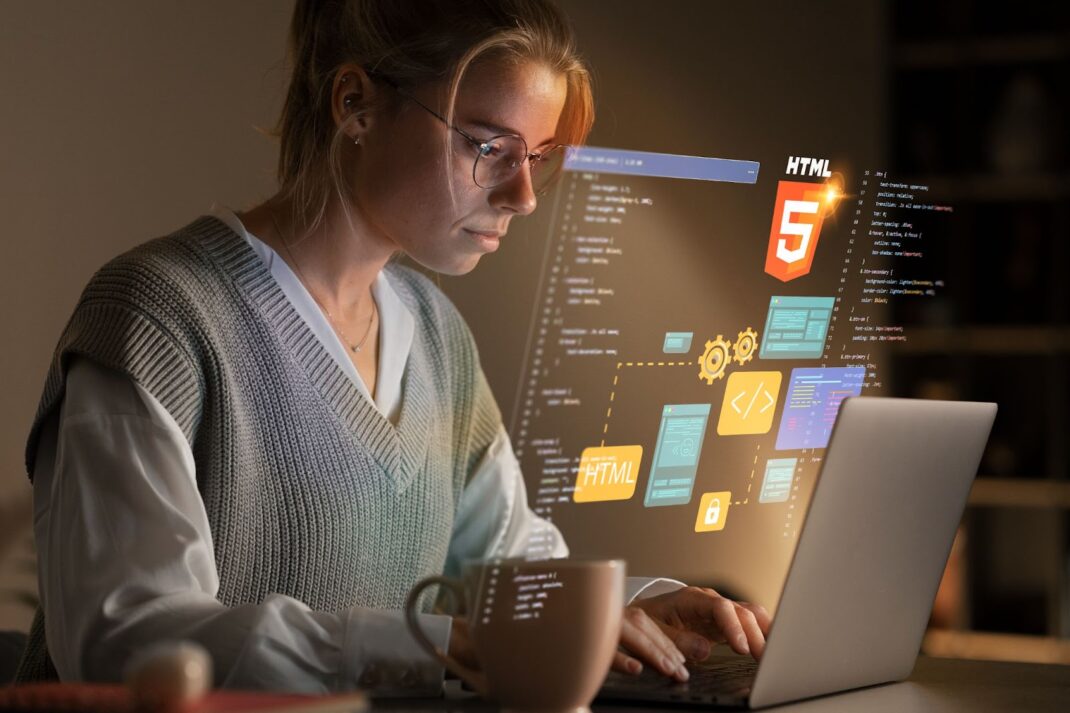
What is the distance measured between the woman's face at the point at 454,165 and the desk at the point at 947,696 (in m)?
0.44

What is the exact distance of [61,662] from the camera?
1028 mm

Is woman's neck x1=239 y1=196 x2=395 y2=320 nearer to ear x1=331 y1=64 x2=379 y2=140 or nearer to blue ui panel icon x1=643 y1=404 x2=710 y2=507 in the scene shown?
ear x1=331 y1=64 x2=379 y2=140

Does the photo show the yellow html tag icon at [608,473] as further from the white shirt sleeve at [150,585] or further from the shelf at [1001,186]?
the shelf at [1001,186]

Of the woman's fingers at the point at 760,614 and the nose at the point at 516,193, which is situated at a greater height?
the nose at the point at 516,193

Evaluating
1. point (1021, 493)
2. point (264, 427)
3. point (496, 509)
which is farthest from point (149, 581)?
point (1021, 493)

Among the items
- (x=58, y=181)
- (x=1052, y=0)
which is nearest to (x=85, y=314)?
(x=58, y=181)

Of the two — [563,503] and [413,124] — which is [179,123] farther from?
[563,503]

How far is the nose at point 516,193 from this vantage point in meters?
1.13

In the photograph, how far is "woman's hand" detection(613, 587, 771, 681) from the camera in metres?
1.00

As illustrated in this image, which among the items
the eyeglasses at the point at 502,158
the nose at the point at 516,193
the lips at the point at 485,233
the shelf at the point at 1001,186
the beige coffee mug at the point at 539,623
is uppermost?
the shelf at the point at 1001,186

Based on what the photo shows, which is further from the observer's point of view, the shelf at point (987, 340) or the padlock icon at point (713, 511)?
the shelf at point (987, 340)

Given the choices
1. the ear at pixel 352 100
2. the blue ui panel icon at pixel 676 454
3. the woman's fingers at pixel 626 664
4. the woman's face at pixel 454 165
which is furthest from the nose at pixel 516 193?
the woman's fingers at pixel 626 664

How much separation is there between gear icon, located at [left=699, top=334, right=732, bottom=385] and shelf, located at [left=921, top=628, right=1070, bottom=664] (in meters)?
2.68

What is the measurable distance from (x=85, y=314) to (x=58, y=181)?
1228mm
